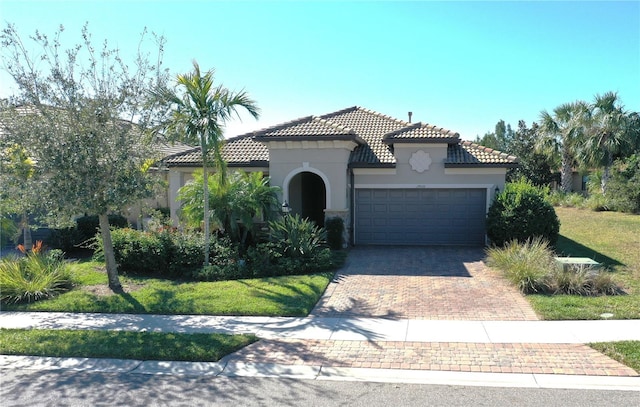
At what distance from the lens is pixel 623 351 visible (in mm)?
6840

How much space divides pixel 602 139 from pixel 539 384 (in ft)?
92.7

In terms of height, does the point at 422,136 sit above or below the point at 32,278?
above

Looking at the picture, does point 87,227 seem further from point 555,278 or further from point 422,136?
point 555,278

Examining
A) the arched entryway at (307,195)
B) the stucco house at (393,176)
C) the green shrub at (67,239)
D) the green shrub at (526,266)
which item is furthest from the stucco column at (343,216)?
the green shrub at (67,239)

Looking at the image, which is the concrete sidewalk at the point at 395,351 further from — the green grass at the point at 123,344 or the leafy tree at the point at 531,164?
the leafy tree at the point at 531,164

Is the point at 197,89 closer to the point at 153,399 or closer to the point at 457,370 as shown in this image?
the point at 153,399

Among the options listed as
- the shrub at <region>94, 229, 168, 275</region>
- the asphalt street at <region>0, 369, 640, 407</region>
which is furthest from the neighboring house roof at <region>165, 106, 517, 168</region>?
the asphalt street at <region>0, 369, 640, 407</region>

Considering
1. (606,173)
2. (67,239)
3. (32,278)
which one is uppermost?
(606,173)

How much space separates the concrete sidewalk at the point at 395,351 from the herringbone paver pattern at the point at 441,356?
0.01 meters

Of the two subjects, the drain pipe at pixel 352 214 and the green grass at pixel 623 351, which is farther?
the drain pipe at pixel 352 214

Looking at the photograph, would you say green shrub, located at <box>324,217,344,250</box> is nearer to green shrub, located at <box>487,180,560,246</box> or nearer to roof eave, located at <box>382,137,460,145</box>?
roof eave, located at <box>382,137,460,145</box>

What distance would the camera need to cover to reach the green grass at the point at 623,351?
645 centimetres

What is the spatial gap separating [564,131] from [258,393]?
1256 inches

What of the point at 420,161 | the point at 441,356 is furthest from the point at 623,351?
the point at 420,161
